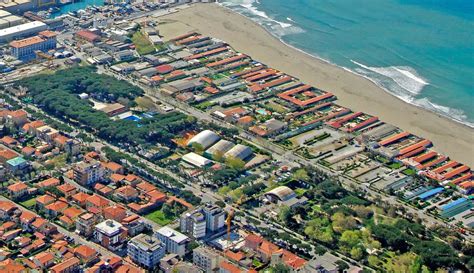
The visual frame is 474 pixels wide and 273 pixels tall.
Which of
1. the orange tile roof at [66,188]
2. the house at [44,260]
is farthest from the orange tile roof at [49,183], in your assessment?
the house at [44,260]

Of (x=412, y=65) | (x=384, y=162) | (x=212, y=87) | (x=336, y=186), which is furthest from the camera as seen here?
(x=412, y=65)

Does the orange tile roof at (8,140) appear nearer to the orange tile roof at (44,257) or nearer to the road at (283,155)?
the road at (283,155)

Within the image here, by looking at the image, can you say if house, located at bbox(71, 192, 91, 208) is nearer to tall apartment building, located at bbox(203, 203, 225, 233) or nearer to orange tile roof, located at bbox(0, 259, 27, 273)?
orange tile roof, located at bbox(0, 259, 27, 273)

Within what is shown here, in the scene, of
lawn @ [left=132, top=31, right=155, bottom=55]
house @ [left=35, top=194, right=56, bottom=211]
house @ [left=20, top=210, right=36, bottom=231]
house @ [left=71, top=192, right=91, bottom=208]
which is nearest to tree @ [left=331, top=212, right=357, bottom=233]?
house @ [left=71, top=192, right=91, bottom=208]

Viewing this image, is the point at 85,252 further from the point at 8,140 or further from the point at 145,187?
the point at 8,140

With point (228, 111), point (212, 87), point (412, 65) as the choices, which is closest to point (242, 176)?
point (228, 111)

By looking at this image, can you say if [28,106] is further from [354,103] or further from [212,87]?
[354,103]

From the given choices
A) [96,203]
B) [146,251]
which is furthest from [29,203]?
[146,251]
